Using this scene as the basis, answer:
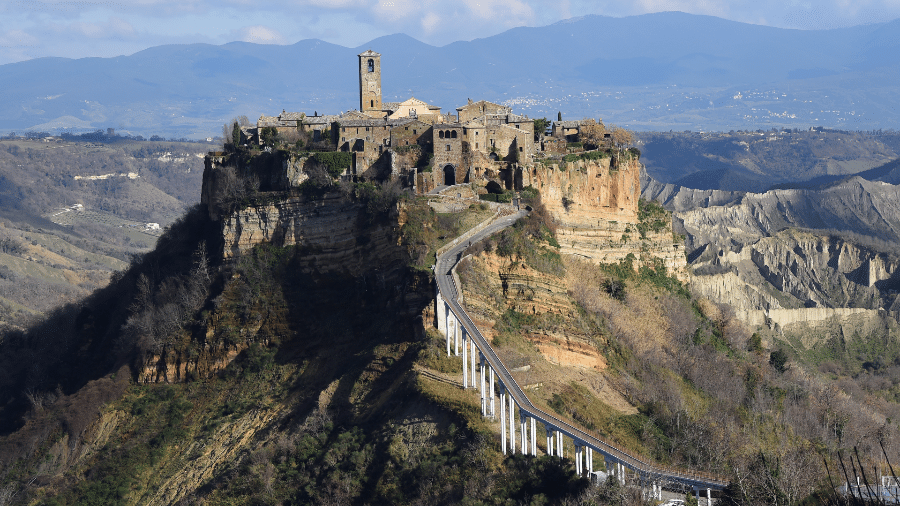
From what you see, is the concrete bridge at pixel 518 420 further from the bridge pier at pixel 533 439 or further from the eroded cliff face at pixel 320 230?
the eroded cliff face at pixel 320 230

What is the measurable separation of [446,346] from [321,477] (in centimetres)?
793

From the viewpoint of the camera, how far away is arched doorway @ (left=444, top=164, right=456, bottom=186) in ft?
218

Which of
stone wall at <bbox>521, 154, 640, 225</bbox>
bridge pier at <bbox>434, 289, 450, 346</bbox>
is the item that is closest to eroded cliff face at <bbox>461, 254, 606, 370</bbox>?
bridge pier at <bbox>434, 289, 450, 346</bbox>

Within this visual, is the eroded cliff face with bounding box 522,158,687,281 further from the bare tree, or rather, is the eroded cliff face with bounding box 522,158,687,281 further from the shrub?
the shrub

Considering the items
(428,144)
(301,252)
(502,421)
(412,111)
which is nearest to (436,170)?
(428,144)

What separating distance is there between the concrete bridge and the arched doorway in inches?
449

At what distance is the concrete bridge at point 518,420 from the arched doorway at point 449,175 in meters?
11.4

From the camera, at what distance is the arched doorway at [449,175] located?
218 feet

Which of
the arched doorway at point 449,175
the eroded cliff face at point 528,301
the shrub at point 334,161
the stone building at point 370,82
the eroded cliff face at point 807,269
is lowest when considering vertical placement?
the eroded cliff face at point 807,269

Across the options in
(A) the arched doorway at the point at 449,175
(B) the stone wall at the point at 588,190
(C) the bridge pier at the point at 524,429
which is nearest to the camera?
(C) the bridge pier at the point at 524,429

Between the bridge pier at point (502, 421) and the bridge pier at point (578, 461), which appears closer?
the bridge pier at point (578, 461)

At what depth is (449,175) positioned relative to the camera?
66.7 meters

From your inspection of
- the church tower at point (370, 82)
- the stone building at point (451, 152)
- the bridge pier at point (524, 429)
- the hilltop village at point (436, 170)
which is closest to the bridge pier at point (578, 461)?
the bridge pier at point (524, 429)

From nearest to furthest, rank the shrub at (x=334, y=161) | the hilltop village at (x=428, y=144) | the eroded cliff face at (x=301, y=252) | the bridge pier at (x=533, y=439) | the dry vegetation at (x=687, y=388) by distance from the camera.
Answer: the bridge pier at (x=533, y=439)
the dry vegetation at (x=687, y=388)
the eroded cliff face at (x=301, y=252)
the shrub at (x=334, y=161)
the hilltop village at (x=428, y=144)
